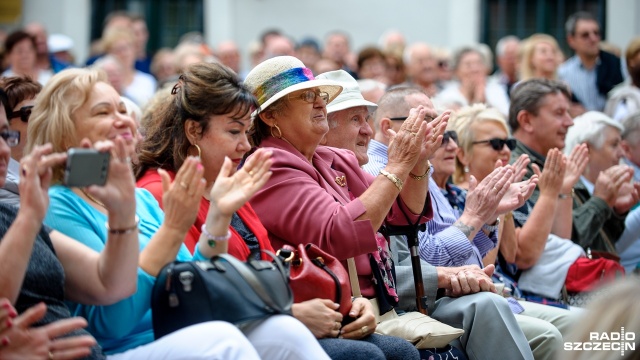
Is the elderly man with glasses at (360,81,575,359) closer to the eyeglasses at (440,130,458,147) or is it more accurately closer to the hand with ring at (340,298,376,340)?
the eyeglasses at (440,130,458,147)

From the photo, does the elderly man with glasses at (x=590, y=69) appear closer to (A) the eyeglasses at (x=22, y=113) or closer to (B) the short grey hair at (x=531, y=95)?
(B) the short grey hair at (x=531, y=95)

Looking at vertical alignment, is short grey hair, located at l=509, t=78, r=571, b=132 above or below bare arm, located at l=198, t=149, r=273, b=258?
below

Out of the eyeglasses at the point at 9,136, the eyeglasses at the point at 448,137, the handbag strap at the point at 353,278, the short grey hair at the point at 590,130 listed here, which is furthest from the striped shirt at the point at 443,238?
the eyeglasses at the point at 9,136

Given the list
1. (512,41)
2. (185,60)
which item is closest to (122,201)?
(185,60)

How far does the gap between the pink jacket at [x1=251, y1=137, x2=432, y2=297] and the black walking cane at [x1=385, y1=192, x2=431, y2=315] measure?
0.33 m

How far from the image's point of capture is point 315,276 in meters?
4.12

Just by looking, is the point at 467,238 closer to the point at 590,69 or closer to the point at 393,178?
the point at 393,178

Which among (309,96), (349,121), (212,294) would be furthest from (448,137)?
(212,294)

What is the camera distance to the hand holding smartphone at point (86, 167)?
126 inches

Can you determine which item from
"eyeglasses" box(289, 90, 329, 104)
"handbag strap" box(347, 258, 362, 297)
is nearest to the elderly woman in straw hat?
"eyeglasses" box(289, 90, 329, 104)

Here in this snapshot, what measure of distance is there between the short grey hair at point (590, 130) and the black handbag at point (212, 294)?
Answer: 4303mm

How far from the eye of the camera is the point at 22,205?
10.4 ft

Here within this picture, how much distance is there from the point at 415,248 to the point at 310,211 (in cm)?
79

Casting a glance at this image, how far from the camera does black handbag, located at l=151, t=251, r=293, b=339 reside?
355 cm
